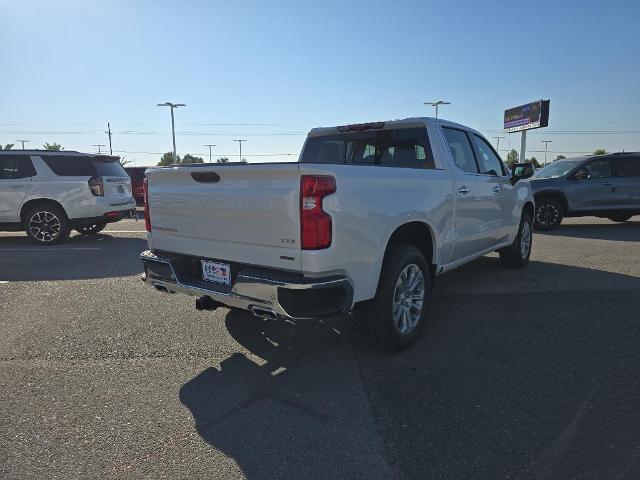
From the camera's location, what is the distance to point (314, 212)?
3033mm

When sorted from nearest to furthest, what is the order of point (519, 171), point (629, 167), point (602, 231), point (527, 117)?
point (519, 171) < point (602, 231) < point (629, 167) < point (527, 117)

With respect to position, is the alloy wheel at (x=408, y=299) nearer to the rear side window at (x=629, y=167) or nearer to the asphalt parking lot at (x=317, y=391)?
the asphalt parking lot at (x=317, y=391)

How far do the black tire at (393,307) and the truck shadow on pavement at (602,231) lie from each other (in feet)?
26.9

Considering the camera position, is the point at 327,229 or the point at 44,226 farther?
the point at 44,226

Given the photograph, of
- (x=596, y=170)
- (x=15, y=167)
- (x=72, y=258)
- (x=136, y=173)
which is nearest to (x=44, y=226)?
(x=15, y=167)

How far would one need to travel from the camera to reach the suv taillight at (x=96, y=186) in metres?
9.59

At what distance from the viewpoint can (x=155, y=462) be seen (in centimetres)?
250

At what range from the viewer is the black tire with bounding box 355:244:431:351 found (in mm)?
3625

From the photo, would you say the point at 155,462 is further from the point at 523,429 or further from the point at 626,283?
the point at 626,283

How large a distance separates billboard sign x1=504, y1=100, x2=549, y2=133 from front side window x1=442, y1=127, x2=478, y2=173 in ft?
129

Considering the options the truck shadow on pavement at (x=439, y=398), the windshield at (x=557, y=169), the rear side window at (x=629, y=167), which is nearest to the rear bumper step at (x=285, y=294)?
the truck shadow on pavement at (x=439, y=398)

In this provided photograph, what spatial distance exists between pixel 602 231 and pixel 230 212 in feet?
36.9

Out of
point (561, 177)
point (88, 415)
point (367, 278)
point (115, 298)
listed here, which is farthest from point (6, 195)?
point (561, 177)

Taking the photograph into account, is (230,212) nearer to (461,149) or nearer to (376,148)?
(376,148)
